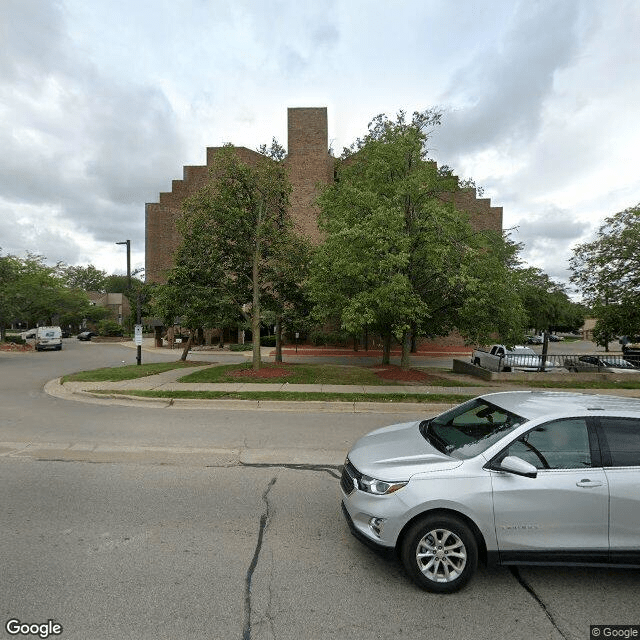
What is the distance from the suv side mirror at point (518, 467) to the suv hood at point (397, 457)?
0.35 metres

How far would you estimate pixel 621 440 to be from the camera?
11.5 feet

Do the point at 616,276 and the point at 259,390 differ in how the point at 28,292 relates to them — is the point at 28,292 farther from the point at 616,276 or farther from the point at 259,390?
the point at 616,276

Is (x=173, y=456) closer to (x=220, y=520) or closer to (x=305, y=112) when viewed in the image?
(x=220, y=520)

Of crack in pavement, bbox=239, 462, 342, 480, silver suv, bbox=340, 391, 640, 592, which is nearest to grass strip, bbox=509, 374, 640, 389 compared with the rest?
crack in pavement, bbox=239, 462, 342, 480

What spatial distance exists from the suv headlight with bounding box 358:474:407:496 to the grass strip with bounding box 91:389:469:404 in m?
7.67

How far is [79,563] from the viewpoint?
11.7 ft

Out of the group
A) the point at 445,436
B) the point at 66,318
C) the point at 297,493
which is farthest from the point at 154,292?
the point at 66,318

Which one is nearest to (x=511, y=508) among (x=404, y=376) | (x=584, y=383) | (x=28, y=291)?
(x=404, y=376)

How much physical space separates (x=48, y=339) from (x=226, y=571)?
130ft

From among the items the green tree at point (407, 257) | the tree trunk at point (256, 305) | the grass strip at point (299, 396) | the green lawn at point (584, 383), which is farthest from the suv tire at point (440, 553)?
the green lawn at point (584, 383)

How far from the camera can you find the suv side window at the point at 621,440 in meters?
3.43

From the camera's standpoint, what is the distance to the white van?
36000 mm

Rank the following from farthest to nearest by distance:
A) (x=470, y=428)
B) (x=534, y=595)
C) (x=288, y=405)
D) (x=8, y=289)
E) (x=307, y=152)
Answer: (x=307, y=152) < (x=8, y=289) < (x=288, y=405) < (x=470, y=428) < (x=534, y=595)

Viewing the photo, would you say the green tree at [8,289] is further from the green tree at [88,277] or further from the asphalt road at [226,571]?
the green tree at [88,277]
